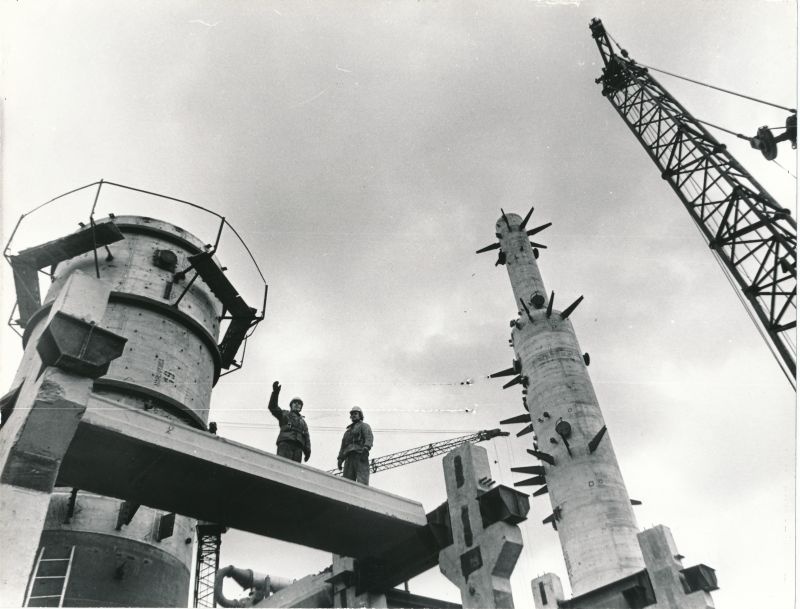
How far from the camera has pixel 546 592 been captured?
18.3 metres

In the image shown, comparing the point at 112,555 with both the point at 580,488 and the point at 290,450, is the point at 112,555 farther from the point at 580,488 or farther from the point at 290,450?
the point at 580,488

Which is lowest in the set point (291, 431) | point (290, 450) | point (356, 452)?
point (356, 452)

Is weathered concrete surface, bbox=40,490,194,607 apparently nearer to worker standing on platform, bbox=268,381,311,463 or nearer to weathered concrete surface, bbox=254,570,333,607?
weathered concrete surface, bbox=254,570,333,607

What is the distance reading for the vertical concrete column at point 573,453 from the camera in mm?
18938

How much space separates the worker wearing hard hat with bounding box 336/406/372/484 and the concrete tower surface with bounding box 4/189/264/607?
10.6ft

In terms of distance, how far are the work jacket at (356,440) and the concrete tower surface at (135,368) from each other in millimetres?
3195

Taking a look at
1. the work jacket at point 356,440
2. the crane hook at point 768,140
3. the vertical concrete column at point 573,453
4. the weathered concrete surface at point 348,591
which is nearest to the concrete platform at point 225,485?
the weathered concrete surface at point 348,591

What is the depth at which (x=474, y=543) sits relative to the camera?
8422 mm

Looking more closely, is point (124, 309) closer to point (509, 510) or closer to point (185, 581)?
point (185, 581)

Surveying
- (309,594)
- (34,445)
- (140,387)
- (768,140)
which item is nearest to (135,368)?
(140,387)

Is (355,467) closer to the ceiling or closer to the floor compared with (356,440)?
closer to the floor

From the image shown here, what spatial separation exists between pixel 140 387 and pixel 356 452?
4.41 m

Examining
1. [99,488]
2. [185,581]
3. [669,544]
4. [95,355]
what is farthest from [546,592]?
[95,355]

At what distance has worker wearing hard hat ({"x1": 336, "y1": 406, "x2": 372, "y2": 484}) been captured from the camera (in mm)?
11984
